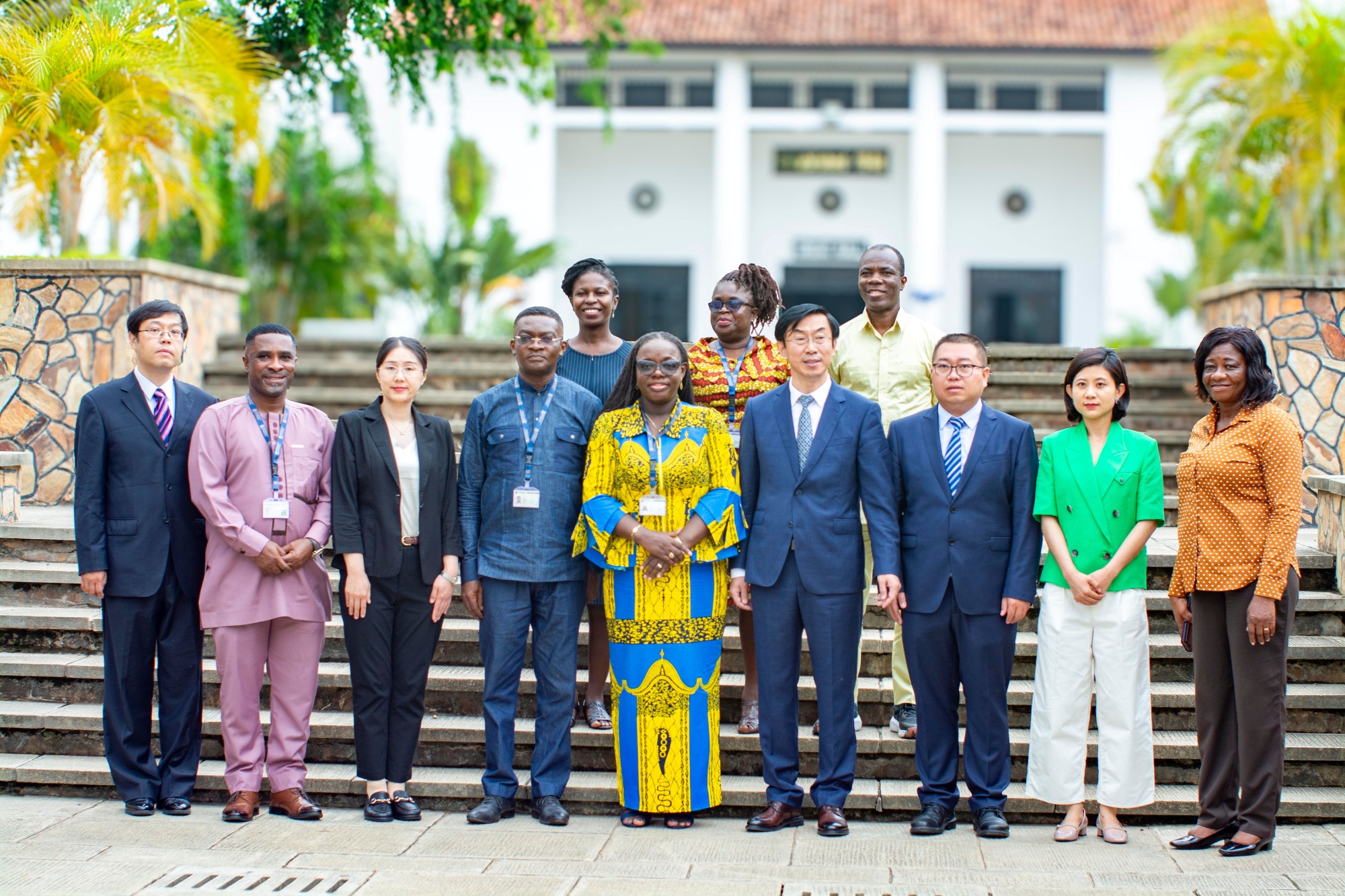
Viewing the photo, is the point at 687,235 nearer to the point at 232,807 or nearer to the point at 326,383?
the point at 326,383

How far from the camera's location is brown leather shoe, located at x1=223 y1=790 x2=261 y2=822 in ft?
16.3

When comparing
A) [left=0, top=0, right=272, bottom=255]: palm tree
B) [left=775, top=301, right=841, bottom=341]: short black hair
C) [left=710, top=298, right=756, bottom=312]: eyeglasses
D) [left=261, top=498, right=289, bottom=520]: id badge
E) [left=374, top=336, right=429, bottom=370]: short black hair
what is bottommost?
[left=261, top=498, right=289, bottom=520]: id badge

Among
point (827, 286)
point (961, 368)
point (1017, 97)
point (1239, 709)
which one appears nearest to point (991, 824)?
point (1239, 709)

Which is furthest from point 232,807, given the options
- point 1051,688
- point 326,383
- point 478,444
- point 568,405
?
point 326,383

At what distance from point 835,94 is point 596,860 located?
58.1 ft

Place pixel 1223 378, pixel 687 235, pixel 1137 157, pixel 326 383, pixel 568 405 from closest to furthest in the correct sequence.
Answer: pixel 1223 378, pixel 568 405, pixel 326 383, pixel 1137 157, pixel 687 235

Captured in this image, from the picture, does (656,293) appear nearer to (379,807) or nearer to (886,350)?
(886,350)

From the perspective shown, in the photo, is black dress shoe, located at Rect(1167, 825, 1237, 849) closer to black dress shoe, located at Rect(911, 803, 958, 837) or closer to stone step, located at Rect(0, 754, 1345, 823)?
stone step, located at Rect(0, 754, 1345, 823)

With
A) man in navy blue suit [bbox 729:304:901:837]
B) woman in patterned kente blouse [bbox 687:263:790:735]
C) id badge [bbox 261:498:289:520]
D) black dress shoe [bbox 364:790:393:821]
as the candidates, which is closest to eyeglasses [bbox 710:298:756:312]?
woman in patterned kente blouse [bbox 687:263:790:735]

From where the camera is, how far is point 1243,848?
462 cm

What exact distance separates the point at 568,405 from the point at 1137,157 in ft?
57.2

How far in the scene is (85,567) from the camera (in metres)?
5.07

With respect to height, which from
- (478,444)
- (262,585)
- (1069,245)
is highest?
(1069,245)

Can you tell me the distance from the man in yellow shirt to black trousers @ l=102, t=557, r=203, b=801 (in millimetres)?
3044
